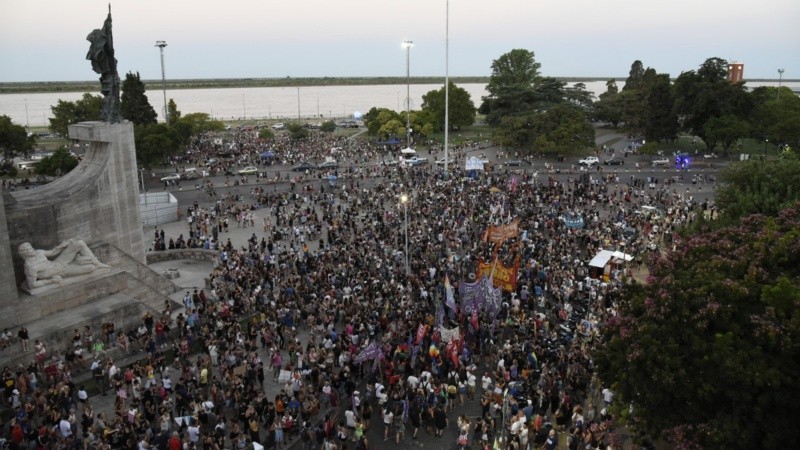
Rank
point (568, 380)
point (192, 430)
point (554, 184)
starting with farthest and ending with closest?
1. point (554, 184)
2. point (568, 380)
3. point (192, 430)

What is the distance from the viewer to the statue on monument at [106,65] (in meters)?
21.1

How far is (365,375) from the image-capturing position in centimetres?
1708

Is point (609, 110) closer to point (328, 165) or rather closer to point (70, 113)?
point (328, 165)

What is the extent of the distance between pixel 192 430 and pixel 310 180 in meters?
38.0

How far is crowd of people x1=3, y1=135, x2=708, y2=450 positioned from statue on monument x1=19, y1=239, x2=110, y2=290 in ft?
7.57

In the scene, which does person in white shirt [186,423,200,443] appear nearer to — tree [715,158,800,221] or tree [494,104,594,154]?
tree [715,158,800,221]

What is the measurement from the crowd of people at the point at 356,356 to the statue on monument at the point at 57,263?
7.57 ft

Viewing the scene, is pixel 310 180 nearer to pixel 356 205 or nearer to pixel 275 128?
pixel 356 205

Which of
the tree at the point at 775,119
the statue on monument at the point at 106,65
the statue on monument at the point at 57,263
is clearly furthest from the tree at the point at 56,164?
the tree at the point at 775,119

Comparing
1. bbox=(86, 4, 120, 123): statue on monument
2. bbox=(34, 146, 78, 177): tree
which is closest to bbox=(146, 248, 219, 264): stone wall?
bbox=(86, 4, 120, 123): statue on monument

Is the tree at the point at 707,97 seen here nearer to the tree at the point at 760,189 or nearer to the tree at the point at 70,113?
the tree at the point at 760,189

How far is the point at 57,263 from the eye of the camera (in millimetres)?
19234

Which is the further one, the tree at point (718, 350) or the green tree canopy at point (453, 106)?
the green tree canopy at point (453, 106)

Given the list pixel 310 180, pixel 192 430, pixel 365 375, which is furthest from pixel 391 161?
pixel 192 430
